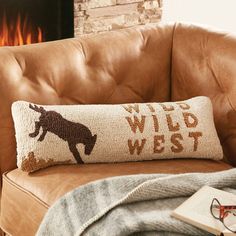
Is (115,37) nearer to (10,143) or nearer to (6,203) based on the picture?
(10,143)

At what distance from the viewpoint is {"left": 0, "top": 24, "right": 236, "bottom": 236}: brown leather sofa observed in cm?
168

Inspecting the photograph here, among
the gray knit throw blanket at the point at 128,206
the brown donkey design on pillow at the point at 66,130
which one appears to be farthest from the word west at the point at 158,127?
the gray knit throw blanket at the point at 128,206

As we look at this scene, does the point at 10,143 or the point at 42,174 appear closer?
the point at 42,174

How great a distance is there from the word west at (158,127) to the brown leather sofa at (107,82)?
51 mm

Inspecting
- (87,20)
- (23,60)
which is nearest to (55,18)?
(87,20)

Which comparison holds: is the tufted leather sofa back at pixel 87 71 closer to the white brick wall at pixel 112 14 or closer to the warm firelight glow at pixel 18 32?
the white brick wall at pixel 112 14

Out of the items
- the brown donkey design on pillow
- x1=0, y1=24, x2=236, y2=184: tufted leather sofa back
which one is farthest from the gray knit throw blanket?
x1=0, y1=24, x2=236, y2=184: tufted leather sofa back

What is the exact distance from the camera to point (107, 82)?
201 centimetres

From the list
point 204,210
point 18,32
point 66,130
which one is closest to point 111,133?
point 66,130

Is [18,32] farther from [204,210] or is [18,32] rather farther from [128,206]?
[204,210]

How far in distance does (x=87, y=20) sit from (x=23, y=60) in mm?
1287

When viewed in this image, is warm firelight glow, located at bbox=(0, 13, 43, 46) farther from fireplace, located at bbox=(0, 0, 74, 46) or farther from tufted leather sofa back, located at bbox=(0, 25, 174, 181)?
tufted leather sofa back, located at bbox=(0, 25, 174, 181)

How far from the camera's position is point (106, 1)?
303cm

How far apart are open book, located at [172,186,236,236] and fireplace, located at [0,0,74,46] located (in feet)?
5.91
